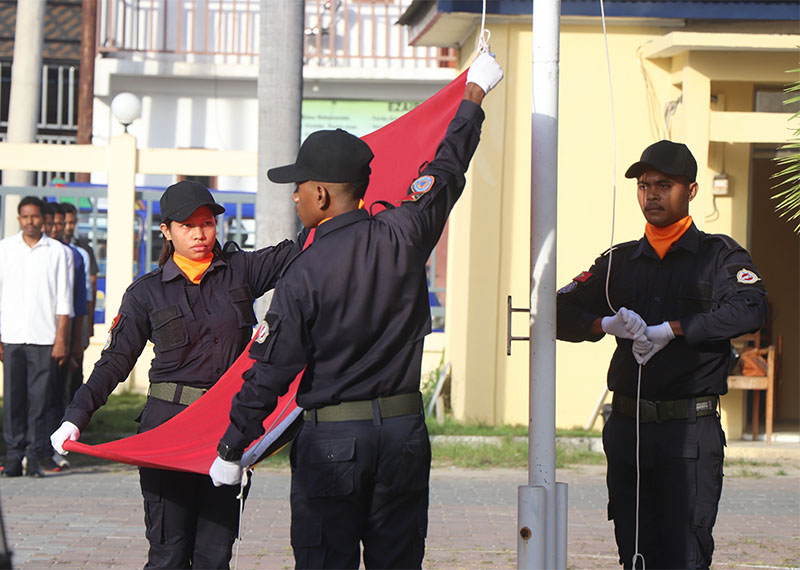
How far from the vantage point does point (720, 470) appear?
5141 millimetres

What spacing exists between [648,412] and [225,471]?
1.91m

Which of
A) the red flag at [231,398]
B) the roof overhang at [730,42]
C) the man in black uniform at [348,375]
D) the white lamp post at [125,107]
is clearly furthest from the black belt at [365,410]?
the white lamp post at [125,107]

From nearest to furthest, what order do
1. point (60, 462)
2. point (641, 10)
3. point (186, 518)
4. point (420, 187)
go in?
point (420, 187)
point (186, 518)
point (60, 462)
point (641, 10)

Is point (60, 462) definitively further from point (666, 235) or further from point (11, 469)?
point (666, 235)

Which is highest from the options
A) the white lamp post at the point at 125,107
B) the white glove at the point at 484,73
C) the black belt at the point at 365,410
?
the white lamp post at the point at 125,107

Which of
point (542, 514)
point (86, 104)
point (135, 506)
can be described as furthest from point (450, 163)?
point (86, 104)

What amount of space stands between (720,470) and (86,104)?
54.5 ft

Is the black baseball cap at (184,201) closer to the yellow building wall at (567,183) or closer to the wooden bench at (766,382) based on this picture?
the yellow building wall at (567,183)

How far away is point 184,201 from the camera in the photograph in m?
5.40

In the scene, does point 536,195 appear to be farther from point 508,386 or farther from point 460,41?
point 460,41

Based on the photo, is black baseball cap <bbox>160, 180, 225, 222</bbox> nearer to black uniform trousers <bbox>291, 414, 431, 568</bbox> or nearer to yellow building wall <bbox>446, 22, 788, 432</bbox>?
black uniform trousers <bbox>291, 414, 431, 568</bbox>

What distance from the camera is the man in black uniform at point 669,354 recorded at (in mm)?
5086

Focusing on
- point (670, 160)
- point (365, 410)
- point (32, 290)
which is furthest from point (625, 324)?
point (32, 290)

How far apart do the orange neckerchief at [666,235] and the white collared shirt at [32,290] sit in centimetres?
605
